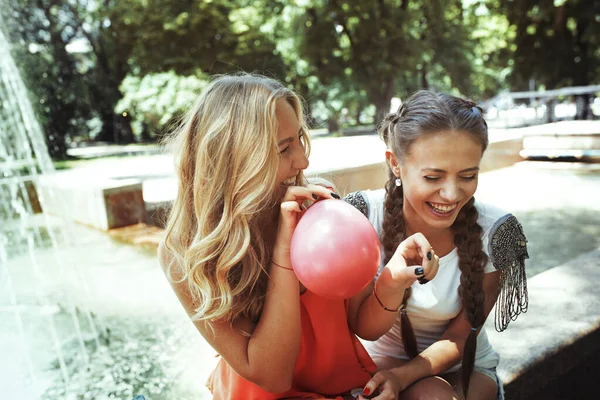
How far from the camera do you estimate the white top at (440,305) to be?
7.18 ft

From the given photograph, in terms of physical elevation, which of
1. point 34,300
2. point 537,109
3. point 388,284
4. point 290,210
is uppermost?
point 290,210

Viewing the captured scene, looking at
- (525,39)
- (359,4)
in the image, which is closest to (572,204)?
(359,4)

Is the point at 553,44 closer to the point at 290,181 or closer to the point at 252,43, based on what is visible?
the point at 252,43

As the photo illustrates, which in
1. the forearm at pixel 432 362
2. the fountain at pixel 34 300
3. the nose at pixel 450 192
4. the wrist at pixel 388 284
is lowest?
the fountain at pixel 34 300

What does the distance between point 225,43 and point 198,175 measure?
24816 mm

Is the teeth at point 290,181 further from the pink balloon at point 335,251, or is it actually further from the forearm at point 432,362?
the forearm at point 432,362

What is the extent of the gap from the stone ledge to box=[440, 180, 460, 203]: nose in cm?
94

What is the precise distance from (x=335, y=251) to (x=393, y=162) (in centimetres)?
85

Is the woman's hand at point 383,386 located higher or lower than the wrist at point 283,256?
lower

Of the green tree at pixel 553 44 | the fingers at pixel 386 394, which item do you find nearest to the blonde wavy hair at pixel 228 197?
the fingers at pixel 386 394

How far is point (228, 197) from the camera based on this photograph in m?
1.89

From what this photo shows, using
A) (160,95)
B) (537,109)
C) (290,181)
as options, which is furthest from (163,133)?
(537,109)

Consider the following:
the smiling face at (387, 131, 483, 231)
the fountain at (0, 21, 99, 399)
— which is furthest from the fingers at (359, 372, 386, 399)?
the fountain at (0, 21, 99, 399)

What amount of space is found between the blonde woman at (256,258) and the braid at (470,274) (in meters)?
0.36
